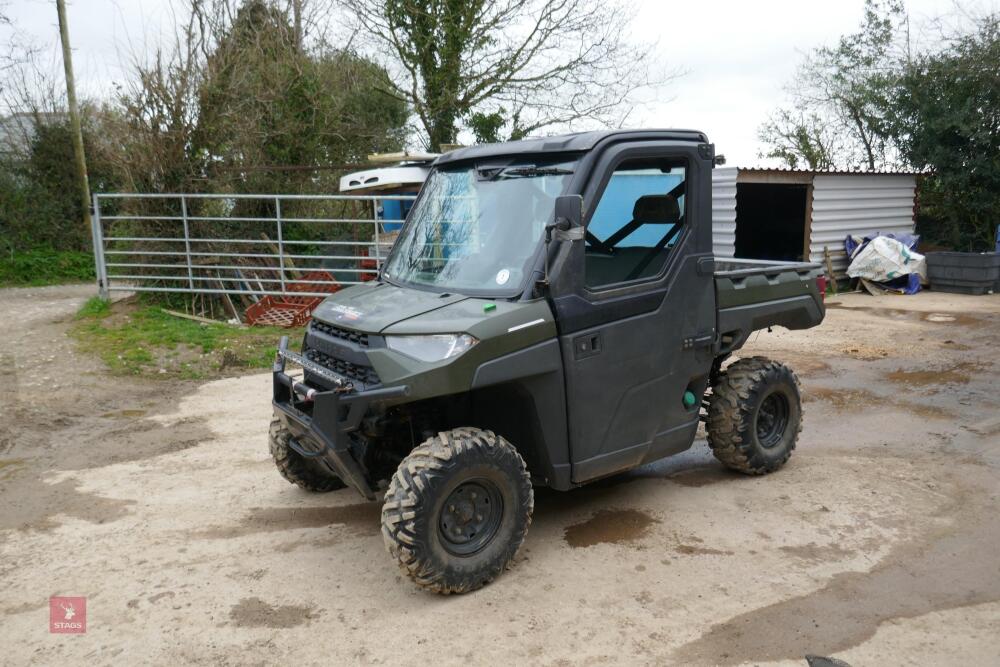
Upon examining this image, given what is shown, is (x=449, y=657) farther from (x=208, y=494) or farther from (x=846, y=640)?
(x=208, y=494)

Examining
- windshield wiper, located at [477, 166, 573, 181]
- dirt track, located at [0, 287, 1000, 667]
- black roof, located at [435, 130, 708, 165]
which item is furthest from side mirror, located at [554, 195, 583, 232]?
dirt track, located at [0, 287, 1000, 667]

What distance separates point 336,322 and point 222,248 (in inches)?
341

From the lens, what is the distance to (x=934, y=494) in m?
5.28

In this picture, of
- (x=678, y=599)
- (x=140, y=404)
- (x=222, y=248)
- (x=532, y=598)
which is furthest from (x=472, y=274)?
(x=222, y=248)

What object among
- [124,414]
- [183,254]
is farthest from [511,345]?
[183,254]

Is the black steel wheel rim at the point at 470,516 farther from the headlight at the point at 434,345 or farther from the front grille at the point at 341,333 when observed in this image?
the front grille at the point at 341,333

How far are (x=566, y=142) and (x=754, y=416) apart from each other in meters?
2.38

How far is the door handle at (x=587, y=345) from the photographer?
13.9 feet

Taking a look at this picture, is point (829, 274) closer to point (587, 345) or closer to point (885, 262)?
point (885, 262)

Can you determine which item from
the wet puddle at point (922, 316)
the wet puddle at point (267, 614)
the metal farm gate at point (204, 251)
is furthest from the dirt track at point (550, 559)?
the wet puddle at point (922, 316)

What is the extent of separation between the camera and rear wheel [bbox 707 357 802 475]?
212 inches

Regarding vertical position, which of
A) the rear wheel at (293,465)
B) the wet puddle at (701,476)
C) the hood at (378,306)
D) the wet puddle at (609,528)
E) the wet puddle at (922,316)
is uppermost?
the hood at (378,306)

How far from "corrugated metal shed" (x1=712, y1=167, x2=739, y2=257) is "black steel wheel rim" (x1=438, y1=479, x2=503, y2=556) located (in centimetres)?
1142

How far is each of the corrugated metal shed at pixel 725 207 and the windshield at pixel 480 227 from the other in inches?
419
